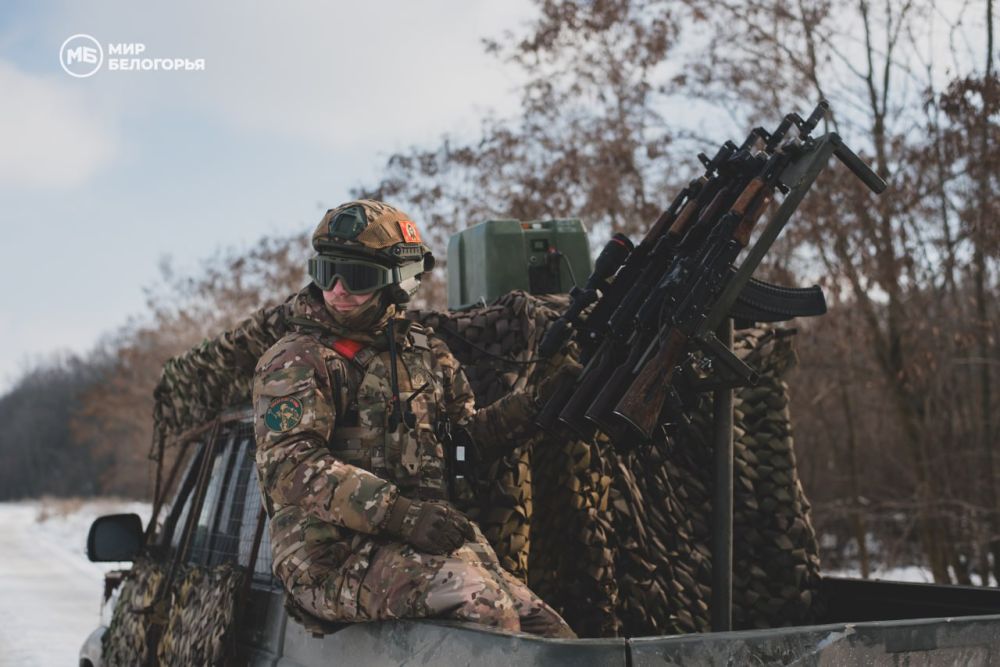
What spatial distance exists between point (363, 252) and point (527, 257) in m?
1.98

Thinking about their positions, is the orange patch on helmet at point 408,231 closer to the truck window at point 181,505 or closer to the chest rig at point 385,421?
the chest rig at point 385,421

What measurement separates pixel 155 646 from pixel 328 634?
1.44m

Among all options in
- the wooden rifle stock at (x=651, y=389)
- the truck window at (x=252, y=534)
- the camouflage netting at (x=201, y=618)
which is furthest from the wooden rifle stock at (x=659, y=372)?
the camouflage netting at (x=201, y=618)

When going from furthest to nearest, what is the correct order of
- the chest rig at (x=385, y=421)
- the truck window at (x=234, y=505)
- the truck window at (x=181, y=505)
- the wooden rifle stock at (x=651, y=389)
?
1. the truck window at (x=181, y=505)
2. the truck window at (x=234, y=505)
3. the wooden rifle stock at (x=651, y=389)
4. the chest rig at (x=385, y=421)

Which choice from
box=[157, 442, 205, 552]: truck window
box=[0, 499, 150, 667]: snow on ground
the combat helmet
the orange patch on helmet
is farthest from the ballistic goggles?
box=[0, 499, 150, 667]: snow on ground

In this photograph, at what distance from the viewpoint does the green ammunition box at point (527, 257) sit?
5.04 m

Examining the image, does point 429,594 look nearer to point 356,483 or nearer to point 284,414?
point 356,483

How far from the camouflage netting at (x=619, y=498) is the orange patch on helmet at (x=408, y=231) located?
2.42ft

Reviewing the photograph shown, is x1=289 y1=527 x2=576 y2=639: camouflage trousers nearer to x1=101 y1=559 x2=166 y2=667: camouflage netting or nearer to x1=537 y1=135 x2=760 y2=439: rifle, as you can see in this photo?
x1=537 y1=135 x2=760 y2=439: rifle

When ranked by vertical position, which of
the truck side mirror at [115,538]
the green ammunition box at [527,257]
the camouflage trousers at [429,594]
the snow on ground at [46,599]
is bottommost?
the snow on ground at [46,599]

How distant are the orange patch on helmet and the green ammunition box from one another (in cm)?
170

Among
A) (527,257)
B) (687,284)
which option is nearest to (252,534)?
(687,284)

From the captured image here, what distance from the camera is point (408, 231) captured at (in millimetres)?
3266

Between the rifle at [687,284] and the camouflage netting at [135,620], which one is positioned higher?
the rifle at [687,284]
